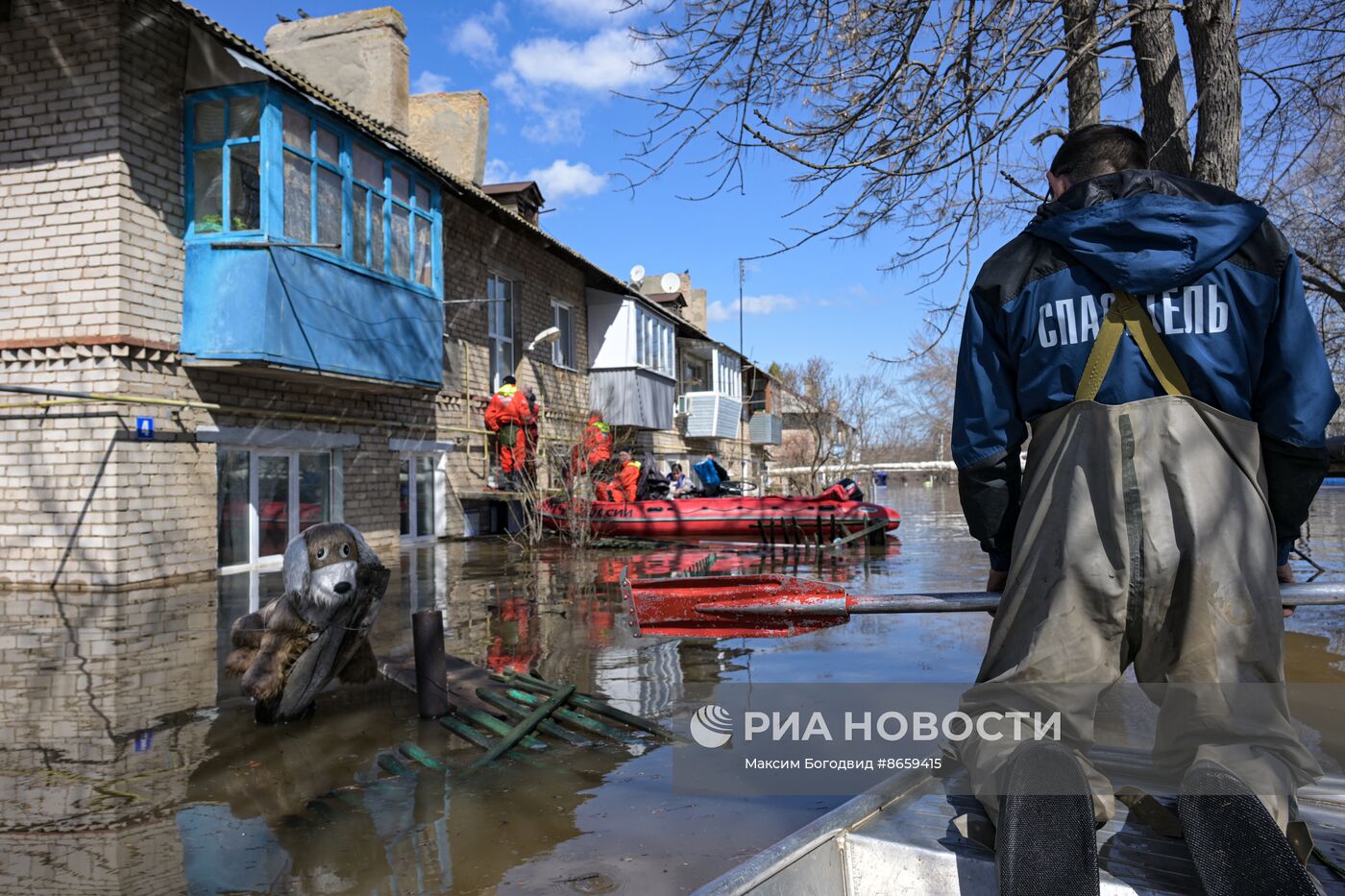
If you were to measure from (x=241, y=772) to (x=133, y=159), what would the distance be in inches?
315

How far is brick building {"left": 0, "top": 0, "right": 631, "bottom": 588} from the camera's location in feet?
30.6

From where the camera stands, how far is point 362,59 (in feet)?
48.7

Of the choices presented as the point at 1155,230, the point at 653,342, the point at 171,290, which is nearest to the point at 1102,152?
the point at 1155,230

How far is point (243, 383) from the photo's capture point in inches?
424

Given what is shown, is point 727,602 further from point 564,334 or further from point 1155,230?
point 564,334

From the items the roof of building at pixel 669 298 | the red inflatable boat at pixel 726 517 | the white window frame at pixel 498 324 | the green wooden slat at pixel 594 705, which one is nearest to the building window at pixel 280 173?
the white window frame at pixel 498 324

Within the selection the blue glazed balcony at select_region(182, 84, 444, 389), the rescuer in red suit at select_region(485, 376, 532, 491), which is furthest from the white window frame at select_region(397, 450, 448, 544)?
the blue glazed balcony at select_region(182, 84, 444, 389)

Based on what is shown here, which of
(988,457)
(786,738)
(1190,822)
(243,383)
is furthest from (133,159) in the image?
(1190,822)

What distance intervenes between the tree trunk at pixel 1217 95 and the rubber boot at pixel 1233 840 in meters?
4.30

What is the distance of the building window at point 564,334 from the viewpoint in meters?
19.7

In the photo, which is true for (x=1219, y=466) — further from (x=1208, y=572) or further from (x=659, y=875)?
(x=659, y=875)

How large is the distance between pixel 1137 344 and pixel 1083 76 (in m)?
4.65

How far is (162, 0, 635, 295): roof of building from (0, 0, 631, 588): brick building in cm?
6

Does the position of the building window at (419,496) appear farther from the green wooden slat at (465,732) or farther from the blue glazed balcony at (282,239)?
the green wooden slat at (465,732)
